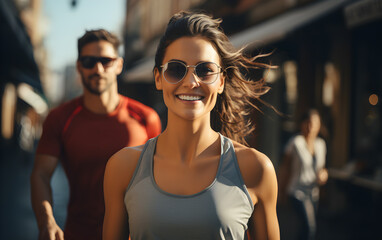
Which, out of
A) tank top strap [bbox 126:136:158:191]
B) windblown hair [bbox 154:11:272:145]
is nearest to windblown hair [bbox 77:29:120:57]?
windblown hair [bbox 154:11:272:145]

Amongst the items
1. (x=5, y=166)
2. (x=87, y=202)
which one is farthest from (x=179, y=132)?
→ (x=5, y=166)

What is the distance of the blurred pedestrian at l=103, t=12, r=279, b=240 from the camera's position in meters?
1.52

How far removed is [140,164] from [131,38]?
2847cm

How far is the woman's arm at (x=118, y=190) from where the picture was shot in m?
1.63

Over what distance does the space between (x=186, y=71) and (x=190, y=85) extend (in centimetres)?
5

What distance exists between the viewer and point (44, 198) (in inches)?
89.8

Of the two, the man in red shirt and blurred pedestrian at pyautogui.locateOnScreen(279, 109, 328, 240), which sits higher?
the man in red shirt

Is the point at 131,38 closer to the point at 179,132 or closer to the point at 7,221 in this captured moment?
the point at 7,221

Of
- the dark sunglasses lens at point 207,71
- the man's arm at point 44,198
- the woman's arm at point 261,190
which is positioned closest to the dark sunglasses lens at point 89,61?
the man's arm at point 44,198

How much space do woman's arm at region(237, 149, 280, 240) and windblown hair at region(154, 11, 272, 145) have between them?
39cm

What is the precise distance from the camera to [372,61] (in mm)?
7352

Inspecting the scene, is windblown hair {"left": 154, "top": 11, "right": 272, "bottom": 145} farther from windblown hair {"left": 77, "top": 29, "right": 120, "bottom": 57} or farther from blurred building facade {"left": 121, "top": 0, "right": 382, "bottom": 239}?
blurred building facade {"left": 121, "top": 0, "right": 382, "bottom": 239}

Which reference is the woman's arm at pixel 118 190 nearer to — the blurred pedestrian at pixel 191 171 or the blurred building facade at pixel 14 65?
the blurred pedestrian at pixel 191 171

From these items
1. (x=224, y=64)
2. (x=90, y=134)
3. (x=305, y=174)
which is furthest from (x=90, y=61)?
(x=305, y=174)
